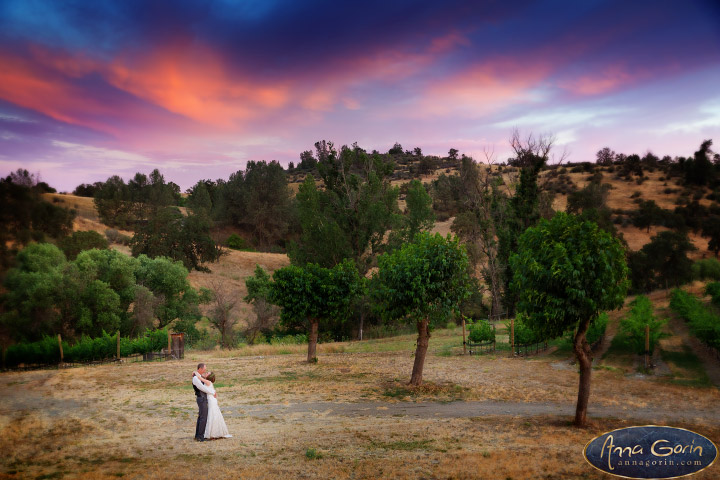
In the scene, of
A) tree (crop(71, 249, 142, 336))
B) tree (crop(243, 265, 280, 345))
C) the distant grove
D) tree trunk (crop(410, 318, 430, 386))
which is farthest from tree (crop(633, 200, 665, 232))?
tree (crop(71, 249, 142, 336))

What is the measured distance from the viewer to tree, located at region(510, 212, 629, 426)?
12.0m

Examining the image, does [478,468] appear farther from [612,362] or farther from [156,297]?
[156,297]

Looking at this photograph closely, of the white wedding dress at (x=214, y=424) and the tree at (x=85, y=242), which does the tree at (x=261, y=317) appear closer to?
the tree at (x=85, y=242)

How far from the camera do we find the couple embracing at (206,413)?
39.8ft

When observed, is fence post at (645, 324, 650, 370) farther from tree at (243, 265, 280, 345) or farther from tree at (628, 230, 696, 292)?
tree at (243, 265, 280, 345)

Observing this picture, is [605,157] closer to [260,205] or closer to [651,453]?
[260,205]

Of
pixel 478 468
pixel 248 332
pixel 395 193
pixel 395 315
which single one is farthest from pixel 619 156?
pixel 478 468

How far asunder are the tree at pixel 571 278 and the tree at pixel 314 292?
1377 centimetres

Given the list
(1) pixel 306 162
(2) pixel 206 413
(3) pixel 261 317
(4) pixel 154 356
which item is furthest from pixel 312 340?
(1) pixel 306 162

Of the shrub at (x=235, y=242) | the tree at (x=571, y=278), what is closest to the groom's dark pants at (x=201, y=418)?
the tree at (x=571, y=278)

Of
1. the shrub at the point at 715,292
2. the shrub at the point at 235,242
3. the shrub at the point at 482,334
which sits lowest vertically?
the shrub at the point at 482,334

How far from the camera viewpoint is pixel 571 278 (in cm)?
1196

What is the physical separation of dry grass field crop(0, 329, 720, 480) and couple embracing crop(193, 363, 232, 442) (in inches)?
14.6

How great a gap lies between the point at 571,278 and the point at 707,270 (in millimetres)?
42091
